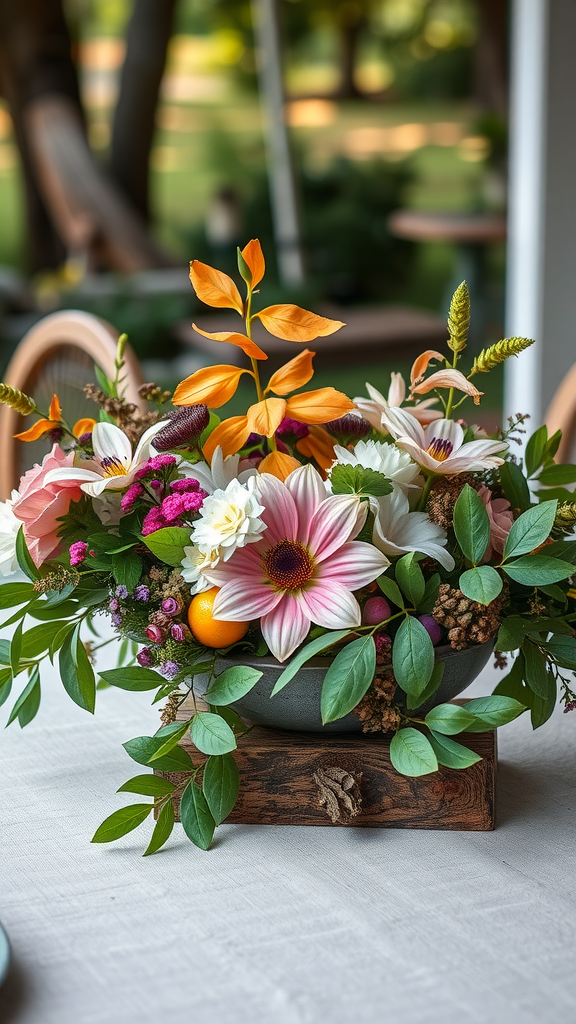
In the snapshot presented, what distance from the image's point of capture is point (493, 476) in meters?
0.74

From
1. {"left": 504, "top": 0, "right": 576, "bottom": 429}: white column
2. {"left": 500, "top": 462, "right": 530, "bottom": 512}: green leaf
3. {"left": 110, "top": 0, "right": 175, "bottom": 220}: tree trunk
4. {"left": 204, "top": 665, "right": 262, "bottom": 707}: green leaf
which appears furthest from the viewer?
{"left": 110, "top": 0, "right": 175, "bottom": 220}: tree trunk

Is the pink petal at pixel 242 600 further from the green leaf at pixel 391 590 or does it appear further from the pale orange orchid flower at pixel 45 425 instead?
the pale orange orchid flower at pixel 45 425

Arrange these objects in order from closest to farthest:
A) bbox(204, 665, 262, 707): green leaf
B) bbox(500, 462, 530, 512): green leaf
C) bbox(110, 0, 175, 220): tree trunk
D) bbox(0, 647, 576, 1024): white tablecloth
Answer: bbox(0, 647, 576, 1024): white tablecloth < bbox(204, 665, 262, 707): green leaf < bbox(500, 462, 530, 512): green leaf < bbox(110, 0, 175, 220): tree trunk

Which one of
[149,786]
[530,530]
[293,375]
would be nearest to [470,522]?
[530,530]

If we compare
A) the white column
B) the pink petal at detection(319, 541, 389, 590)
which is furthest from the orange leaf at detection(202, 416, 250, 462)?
the white column

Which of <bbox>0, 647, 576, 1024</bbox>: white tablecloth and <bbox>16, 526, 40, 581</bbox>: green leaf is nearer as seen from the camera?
<bbox>0, 647, 576, 1024</bbox>: white tablecloth

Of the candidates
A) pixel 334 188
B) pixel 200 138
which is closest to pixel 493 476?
pixel 334 188

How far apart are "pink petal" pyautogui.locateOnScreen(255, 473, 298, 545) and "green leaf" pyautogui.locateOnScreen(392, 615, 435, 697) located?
3.6 inches

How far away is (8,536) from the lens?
0.70m

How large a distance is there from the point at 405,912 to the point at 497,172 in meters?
6.37

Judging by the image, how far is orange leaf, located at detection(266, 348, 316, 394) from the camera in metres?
0.67

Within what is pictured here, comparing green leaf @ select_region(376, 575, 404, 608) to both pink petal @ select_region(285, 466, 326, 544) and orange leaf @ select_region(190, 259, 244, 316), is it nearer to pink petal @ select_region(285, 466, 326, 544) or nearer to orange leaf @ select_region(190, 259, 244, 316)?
pink petal @ select_region(285, 466, 326, 544)

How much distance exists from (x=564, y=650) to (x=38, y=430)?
37cm

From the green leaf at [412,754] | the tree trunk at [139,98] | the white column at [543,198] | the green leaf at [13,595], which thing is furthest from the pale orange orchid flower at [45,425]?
the tree trunk at [139,98]
